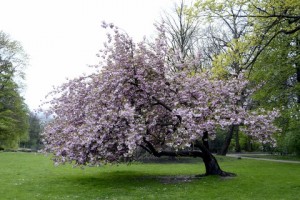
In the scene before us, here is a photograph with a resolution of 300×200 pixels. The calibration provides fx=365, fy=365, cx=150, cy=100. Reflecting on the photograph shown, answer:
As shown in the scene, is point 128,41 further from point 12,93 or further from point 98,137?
point 12,93

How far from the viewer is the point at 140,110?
15.2 meters

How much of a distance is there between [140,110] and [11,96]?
1265 inches

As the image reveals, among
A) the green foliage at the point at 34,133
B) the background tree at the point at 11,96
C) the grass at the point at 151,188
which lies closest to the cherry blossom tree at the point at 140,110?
the grass at the point at 151,188

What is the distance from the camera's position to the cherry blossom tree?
542 inches

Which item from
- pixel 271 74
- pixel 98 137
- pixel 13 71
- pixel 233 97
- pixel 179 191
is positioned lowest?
pixel 179 191

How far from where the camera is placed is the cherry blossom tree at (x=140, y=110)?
1377cm

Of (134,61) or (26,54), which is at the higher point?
(26,54)

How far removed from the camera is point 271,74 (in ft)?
81.9

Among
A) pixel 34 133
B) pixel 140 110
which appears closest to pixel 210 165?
pixel 140 110

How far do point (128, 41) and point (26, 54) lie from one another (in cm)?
3308

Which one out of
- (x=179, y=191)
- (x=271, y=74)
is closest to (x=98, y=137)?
(x=179, y=191)

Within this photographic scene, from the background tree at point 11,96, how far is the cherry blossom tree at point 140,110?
28.1 m

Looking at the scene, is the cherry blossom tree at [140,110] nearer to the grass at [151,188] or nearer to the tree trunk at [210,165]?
the tree trunk at [210,165]

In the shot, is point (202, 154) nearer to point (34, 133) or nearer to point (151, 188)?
point (151, 188)
